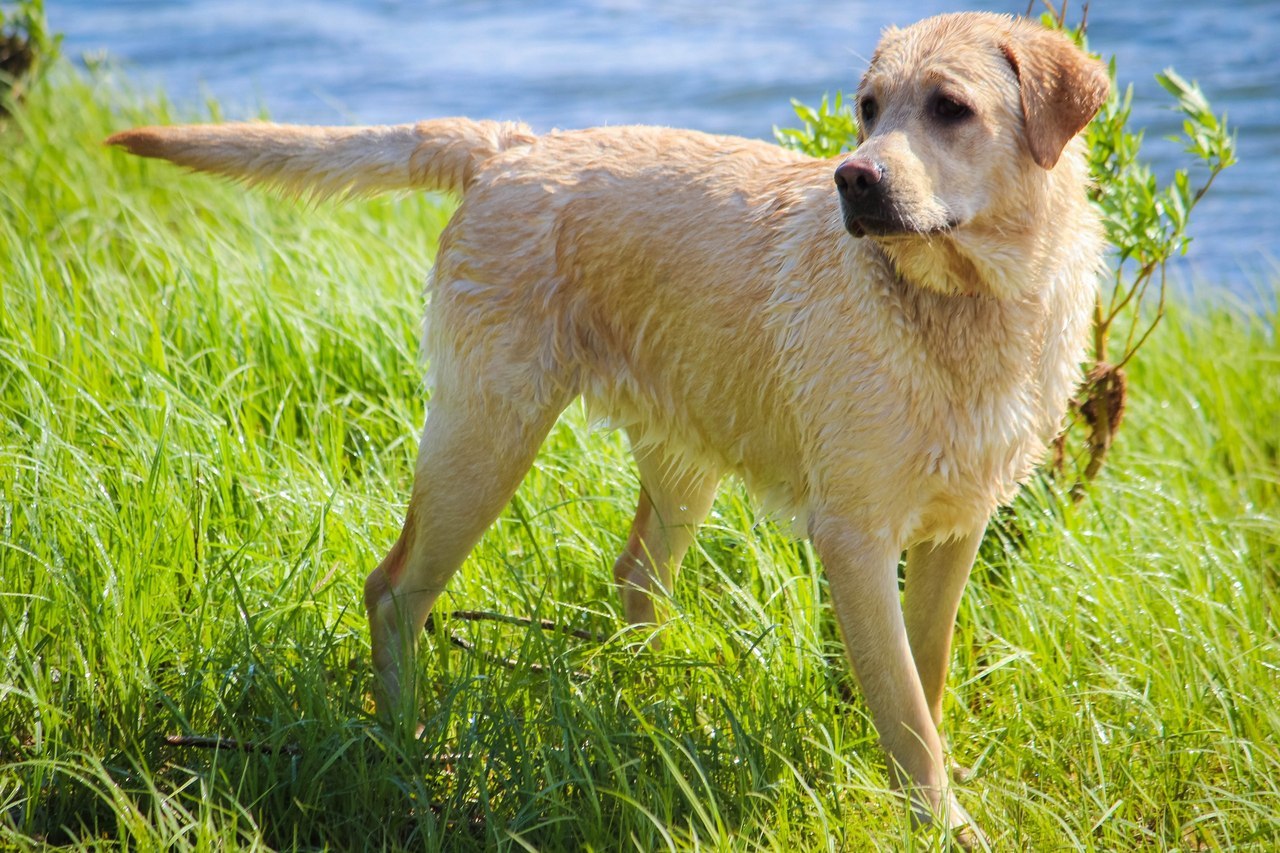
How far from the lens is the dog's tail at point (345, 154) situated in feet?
11.6

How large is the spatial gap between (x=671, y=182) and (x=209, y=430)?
1.63 meters

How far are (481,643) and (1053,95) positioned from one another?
6.46 feet

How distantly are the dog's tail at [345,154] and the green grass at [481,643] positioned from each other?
76cm

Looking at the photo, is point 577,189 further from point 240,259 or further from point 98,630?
point 240,259

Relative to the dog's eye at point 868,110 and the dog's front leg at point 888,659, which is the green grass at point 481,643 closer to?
the dog's front leg at point 888,659

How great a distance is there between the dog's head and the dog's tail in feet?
3.83

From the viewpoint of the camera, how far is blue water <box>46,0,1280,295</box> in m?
9.36

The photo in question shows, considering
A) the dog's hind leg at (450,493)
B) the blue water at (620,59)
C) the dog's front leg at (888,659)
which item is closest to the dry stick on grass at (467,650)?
the dog's hind leg at (450,493)

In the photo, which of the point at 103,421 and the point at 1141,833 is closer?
the point at 1141,833

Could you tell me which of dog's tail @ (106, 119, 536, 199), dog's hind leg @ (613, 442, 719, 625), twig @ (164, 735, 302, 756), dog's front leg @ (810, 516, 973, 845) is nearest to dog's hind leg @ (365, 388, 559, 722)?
twig @ (164, 735, 302, 756)

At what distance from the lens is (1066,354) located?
122 inches

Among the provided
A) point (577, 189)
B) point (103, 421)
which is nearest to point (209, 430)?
point (103, 421)

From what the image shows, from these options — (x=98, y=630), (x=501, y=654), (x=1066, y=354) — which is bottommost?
(x=501, y=654)

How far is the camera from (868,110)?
3012 mm
